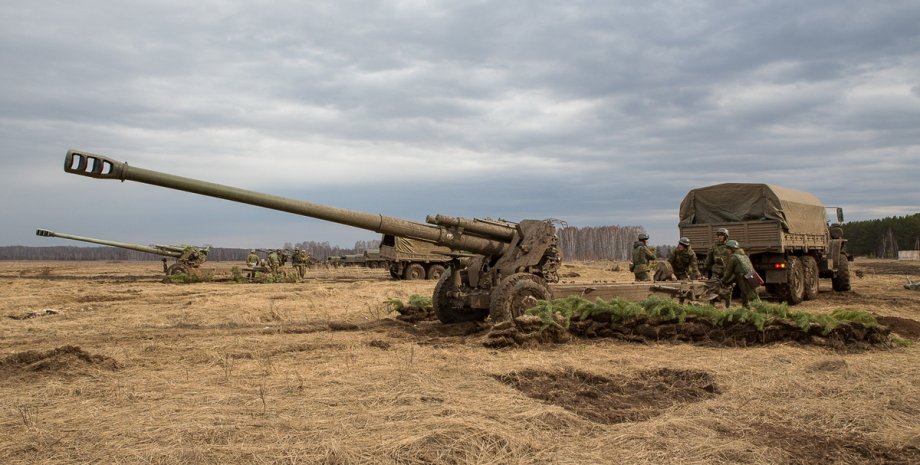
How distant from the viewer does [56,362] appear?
637 centimetres

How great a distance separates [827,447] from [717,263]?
21.3 ft

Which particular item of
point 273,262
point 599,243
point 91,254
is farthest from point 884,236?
point 91,254

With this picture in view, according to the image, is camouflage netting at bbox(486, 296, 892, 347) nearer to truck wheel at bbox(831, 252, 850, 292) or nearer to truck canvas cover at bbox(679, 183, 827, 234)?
truck canvas cover at bbox(679, 183, 827, 234)

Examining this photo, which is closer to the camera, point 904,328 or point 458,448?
point 458,448

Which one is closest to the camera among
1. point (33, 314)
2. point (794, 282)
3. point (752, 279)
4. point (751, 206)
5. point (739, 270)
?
point (752, 279)

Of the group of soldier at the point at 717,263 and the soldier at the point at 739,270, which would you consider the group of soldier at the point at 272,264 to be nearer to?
the group of soldier at the point at 717,263

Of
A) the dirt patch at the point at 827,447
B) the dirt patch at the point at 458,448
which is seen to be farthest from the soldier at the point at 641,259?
the dirt patch at the point at 458,448

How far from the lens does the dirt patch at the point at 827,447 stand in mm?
3867

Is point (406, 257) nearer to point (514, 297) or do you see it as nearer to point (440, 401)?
point (514, 297)

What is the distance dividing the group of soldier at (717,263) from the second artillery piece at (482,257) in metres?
1.16

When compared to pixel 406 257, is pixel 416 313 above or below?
below

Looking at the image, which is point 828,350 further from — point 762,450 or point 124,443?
point 124,443

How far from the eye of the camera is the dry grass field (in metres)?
3.92

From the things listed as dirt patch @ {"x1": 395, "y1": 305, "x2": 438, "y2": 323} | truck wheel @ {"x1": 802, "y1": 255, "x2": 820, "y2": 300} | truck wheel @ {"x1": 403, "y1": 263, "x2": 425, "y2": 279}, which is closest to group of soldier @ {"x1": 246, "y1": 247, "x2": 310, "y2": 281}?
truck wheel @ {"x1": 403, "y1": 263, "x2": 425, "y2": 279}
